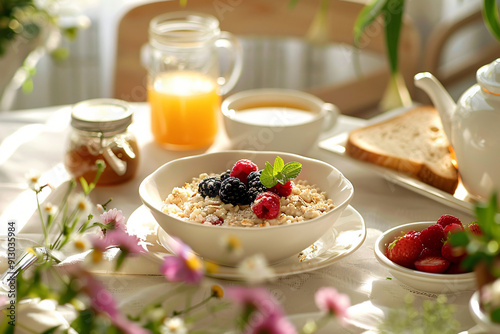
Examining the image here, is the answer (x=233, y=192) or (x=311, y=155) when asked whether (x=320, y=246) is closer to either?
(x=233, y=192)

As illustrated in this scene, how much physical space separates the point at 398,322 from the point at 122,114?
0.68 meters

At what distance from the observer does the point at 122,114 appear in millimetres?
1096

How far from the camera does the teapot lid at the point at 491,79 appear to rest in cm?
90

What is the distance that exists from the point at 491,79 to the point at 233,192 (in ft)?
1.35

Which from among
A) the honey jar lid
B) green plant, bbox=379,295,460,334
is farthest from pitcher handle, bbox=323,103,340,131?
green plant, bbox=379,295,460,334

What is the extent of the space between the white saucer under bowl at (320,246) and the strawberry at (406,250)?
0.05 metres

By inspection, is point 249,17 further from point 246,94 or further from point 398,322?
point 398,322

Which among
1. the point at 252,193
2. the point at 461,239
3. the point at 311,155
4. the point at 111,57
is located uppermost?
the point at 461,239

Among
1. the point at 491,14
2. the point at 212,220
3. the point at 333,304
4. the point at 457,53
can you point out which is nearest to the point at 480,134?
the point at 491,14

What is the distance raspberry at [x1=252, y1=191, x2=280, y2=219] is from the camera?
786mm

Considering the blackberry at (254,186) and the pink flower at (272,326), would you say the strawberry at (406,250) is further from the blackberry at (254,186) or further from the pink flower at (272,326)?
the pink flower at (272,326)

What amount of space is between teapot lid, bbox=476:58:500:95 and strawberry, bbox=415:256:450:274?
286 millimetres

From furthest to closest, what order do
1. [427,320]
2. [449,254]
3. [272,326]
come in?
[449,254] < [427,320] < [272,326]

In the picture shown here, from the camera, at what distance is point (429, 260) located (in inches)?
30.2
